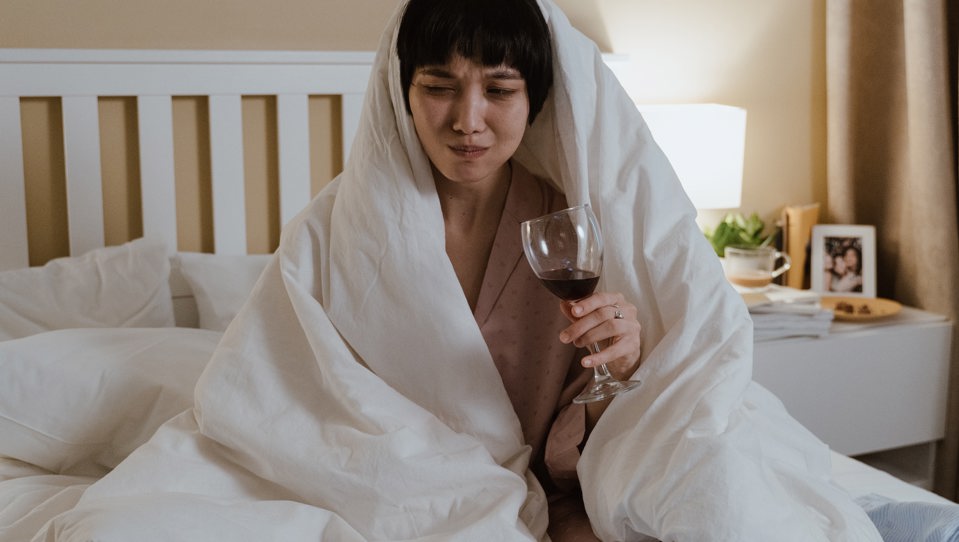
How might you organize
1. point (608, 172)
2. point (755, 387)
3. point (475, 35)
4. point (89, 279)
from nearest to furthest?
point (475, 35) → point (608, 172) → point (755, 387) → point (89, 279)

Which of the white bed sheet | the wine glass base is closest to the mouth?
the wine glass base

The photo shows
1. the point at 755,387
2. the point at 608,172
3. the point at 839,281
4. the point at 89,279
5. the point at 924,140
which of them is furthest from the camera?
the point at 839,281

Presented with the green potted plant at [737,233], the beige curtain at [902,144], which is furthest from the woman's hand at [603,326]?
the beige curtain at [902,144]

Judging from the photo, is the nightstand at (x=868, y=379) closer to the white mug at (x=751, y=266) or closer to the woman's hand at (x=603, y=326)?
the white mug at (x=751, y=266)

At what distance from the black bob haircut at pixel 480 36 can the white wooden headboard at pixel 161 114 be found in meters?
0.95

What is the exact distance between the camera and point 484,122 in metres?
1.34

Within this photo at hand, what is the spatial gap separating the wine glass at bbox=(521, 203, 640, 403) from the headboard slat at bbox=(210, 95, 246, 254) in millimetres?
1234

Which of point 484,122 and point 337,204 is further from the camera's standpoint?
point 337,204

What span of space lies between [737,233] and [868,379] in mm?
519

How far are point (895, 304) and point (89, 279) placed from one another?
1984 mm

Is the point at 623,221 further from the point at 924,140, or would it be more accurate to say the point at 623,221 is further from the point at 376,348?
the point at 924,140

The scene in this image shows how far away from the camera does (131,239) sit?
7.38ft

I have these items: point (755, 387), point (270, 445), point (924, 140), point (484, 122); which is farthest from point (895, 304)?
point (270, 445)

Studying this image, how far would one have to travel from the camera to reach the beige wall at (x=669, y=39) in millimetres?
2141
